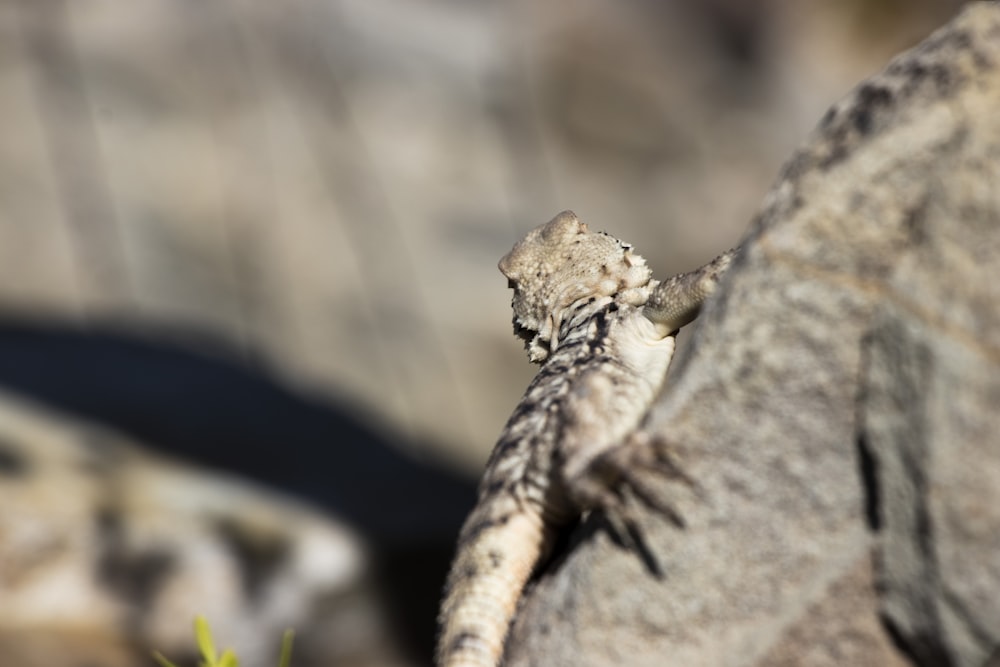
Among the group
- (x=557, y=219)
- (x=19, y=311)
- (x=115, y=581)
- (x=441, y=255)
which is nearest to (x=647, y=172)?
(x=441, y=255)

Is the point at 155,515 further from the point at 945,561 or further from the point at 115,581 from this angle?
the point at 945,561

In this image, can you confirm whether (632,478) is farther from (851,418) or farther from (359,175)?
(359,175)

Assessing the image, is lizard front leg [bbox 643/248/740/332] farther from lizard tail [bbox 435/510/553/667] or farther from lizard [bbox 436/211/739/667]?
lizard tail [bbox 435/510/553/667]

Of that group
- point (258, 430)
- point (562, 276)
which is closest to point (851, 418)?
point (562, 276)

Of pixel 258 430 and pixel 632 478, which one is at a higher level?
pixel 258 430

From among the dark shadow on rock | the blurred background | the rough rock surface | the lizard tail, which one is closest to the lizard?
the lizard tail

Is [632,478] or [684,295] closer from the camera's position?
[632,478]

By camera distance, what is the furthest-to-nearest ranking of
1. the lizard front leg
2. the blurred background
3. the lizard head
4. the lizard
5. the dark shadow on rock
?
the blurred background
the dark shadow on rock
the lizard head
the lizard front leg
the lizard
